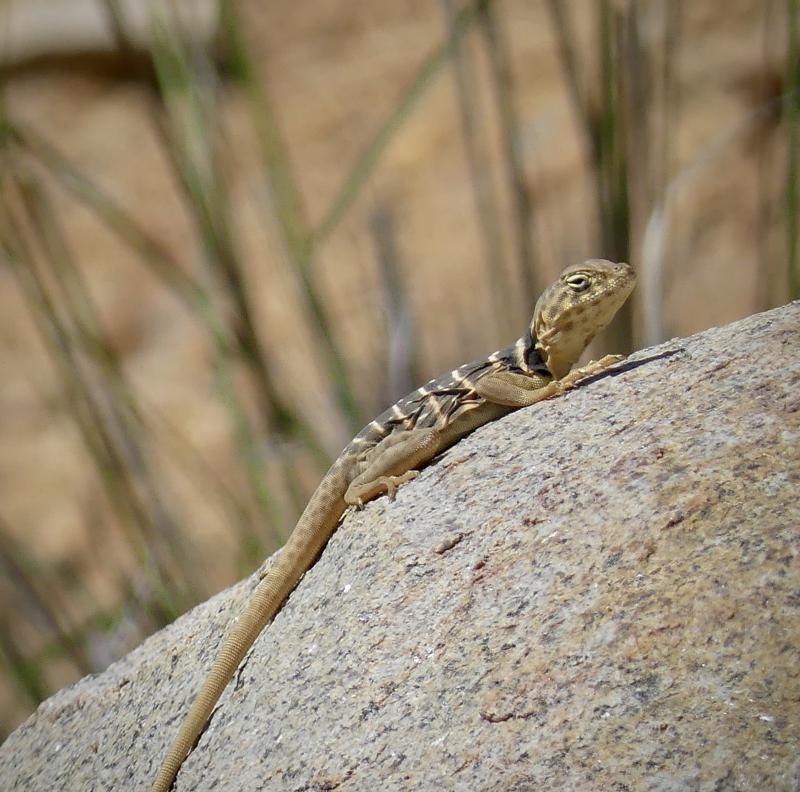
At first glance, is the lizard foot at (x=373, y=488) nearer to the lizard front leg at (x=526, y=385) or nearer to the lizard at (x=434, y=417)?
the lizard at (x=434, y=417)

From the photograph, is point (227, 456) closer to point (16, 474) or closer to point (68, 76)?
point (16, 474)

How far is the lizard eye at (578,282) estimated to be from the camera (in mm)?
3818

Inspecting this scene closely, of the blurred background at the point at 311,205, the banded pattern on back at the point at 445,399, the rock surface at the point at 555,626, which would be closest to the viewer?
the rock surface at the point at 555,626

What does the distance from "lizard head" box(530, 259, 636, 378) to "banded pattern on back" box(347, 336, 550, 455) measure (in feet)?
0.25

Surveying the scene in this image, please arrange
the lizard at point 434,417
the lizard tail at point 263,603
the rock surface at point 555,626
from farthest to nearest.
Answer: the lizard at point 434,417 < the lizard tail at point 263,603 < the rock surface at point 555,626

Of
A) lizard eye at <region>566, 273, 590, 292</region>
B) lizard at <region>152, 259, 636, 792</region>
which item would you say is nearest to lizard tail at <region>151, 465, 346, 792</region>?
lizard at <region>152, 259, 636, 792</region>

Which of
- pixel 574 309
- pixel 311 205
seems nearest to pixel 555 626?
pixel 574 309

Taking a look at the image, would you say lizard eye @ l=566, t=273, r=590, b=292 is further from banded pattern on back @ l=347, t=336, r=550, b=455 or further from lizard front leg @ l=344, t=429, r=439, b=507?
lizard front leg @ l=344, t=429, r=439, b=507

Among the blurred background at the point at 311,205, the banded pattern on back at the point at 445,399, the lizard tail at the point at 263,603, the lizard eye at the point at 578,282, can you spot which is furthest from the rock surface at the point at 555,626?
the blurred background at the point at 311,205

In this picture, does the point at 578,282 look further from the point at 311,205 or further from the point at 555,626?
the point at 311,205

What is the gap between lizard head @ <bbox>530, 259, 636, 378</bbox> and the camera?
12.3 feet

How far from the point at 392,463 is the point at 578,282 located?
938 millimetres

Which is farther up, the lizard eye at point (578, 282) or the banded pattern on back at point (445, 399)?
the lizard eye at point (578, 282)

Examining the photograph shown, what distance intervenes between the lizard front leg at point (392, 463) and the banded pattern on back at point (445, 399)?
83mm
